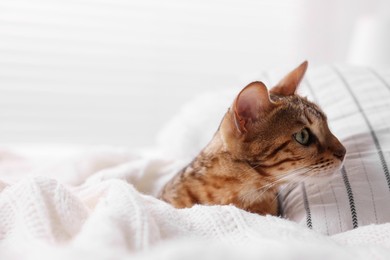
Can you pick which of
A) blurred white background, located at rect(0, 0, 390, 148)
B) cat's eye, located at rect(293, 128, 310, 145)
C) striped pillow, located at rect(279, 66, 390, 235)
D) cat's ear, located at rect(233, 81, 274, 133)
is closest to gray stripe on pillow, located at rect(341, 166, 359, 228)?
striped pillow, located at rect(279, 66, 390, 235)

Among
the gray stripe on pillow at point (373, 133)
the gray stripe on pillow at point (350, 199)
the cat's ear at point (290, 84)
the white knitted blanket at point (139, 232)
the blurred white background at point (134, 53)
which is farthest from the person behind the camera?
the blurred white background at point (134, 53)

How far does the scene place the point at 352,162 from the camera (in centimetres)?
127

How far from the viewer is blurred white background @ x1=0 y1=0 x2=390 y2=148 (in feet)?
9.78

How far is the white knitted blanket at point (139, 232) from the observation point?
2.12 feet

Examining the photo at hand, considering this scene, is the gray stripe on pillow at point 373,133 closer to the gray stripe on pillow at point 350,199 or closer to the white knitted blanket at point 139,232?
the gray stripe on pillow at point 350,199

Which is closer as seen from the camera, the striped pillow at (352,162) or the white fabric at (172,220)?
the white fabric at (172,220)

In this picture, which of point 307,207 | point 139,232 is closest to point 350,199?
point 307,207

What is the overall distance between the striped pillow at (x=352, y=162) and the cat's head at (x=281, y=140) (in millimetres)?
52

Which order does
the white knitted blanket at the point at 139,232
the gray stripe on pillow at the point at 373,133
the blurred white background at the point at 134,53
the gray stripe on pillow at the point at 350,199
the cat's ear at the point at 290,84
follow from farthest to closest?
the blurred white background at the point at 134,53 → the cat's ear at the point at 290,84 → the gray stripe on pillow at the point at 373,133 → the gray stripe on pillow at the point at 350,199 → the white knitted blanket at the point at 139,232

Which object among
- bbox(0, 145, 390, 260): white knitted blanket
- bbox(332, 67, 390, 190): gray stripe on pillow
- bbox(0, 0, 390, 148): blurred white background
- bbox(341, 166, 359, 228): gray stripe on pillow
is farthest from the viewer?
bbox(0, 0, 390, 148): blurred white background

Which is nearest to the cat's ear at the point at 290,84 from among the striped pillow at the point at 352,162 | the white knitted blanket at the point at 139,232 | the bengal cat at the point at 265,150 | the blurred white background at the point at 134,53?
the bengal cat at the point at 265,150

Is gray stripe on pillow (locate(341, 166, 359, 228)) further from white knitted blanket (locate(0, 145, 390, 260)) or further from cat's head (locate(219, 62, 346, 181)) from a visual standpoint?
white knitted blanket (locate(0, 145, 390, 260))

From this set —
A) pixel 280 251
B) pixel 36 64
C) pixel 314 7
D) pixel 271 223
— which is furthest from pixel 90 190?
pixel 314 7

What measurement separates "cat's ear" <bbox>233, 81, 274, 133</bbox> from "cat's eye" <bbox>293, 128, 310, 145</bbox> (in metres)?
0.09
